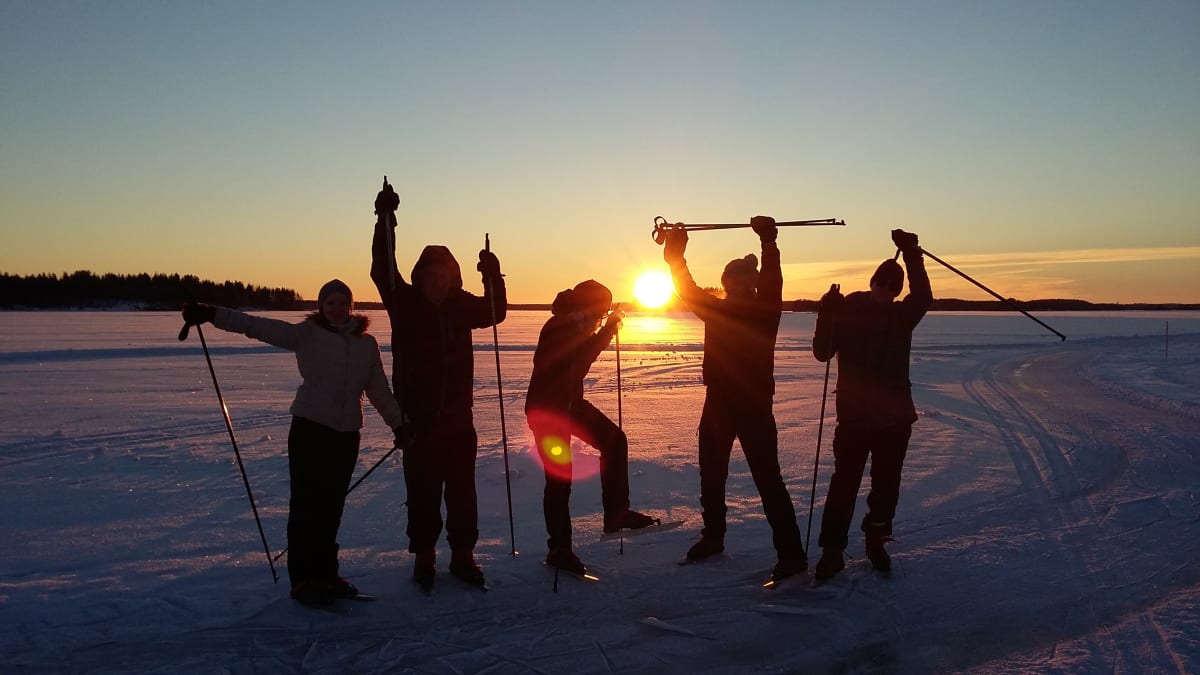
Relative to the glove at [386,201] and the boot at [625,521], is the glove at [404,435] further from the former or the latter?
the boot at [625,521]

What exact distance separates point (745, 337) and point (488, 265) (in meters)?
1.62

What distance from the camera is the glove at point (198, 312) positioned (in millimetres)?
3896

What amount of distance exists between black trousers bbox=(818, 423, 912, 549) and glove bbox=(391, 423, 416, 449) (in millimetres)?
2504

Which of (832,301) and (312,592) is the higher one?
(832,301)

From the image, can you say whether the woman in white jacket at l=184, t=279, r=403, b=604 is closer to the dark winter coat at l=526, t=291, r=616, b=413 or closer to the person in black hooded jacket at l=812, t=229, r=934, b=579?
A: the dark winter coat at l=526, t=291, r=616, b=413

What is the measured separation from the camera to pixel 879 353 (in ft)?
15.0

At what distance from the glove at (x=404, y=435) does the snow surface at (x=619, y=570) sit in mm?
863

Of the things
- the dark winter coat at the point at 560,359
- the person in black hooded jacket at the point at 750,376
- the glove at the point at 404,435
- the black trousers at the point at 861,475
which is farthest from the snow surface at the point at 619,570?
the dark winter coat at the point at 560,359

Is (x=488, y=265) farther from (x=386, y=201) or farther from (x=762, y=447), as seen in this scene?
(x=762, y=447)

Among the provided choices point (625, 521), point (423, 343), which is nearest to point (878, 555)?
point (625, 521)

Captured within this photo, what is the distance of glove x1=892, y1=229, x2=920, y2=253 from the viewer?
15.5 feet


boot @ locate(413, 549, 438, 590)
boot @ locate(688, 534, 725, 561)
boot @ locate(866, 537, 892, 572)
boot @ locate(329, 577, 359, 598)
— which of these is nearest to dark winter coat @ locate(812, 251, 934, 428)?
boot @ locate(866, 537, 892, 572)

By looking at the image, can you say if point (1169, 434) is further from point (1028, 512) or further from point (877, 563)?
point (877, 563)

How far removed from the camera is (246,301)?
92.6 meters
